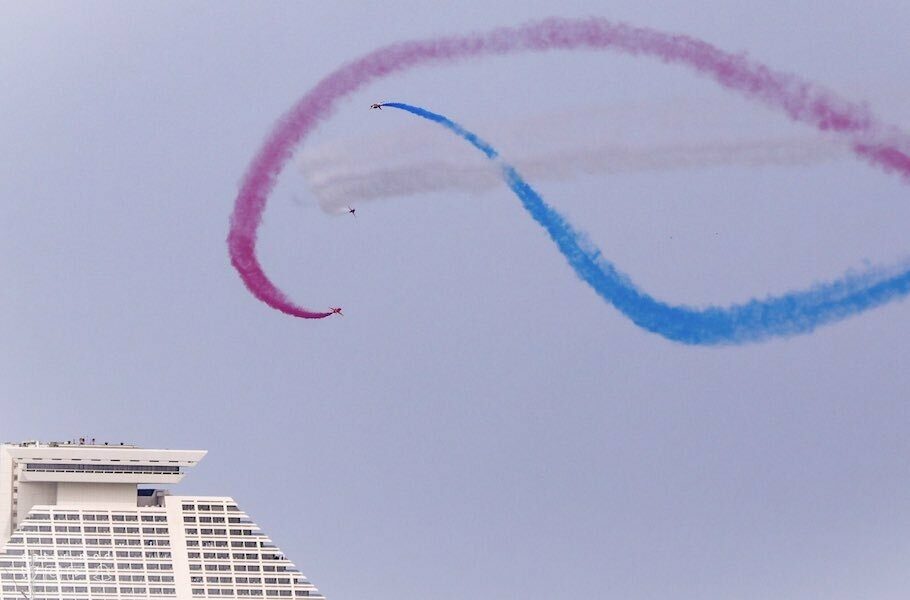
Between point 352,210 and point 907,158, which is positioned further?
point 352,210

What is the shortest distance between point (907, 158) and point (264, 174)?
3350 centimetres

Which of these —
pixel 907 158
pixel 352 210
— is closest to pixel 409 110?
pixel 352 210

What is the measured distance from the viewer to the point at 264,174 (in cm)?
19938

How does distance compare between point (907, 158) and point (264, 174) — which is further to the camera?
point (264, 174)

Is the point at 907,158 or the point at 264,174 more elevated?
the point at 264,174

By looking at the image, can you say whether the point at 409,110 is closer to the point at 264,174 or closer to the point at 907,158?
the point at 264,174

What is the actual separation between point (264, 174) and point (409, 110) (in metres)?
9.25

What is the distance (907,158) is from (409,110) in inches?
984

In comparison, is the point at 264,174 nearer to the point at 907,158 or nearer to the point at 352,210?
the point at 352,210

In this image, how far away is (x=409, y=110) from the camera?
638ft

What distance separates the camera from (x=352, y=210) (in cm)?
19975

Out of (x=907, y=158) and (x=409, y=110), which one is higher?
(x=409, y=110)

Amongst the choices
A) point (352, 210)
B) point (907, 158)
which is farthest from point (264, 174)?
point (907, 158)

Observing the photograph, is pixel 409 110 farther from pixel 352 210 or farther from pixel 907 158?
pixel 907 158
